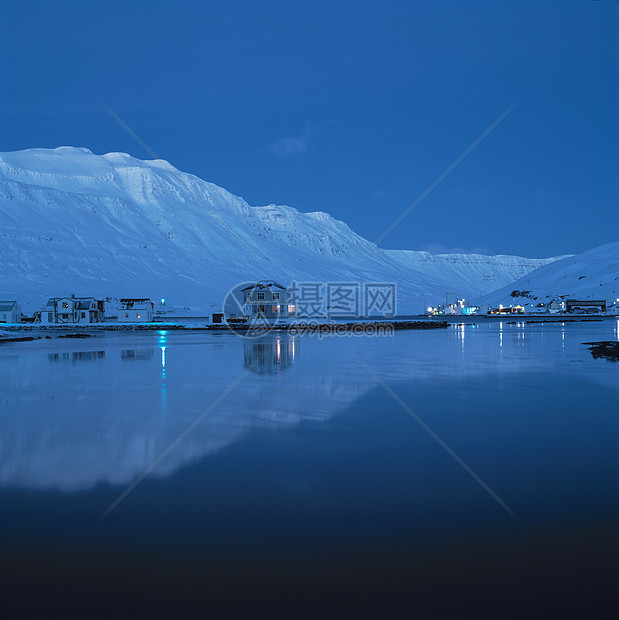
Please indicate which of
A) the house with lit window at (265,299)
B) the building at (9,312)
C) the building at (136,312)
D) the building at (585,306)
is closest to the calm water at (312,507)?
the house with lit window at (265,299)

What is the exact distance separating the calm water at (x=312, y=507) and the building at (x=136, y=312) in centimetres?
8382

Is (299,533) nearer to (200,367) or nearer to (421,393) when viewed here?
(421,393)

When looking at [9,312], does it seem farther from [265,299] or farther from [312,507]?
[312,507]

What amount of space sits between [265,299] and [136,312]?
76.3 feet

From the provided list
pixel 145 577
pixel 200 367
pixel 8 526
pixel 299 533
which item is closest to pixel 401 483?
pixel 299 533

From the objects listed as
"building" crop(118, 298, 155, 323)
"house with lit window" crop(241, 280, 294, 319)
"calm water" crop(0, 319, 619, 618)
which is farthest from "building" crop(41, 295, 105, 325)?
"calm water" crop(0, 319, 619, 618)

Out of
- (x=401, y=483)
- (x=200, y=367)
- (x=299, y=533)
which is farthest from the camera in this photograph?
(x=200, y=367)

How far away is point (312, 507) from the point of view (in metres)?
6.79

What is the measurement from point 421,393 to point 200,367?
41.0ft

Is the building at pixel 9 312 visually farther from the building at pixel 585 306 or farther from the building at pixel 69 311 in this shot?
the building at pixel 585 306

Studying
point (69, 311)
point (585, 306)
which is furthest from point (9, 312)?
point (585, 306)

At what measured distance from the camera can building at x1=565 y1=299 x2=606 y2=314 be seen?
161m

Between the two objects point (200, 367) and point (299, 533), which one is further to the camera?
point (200, 367)

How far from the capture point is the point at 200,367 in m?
26.0
